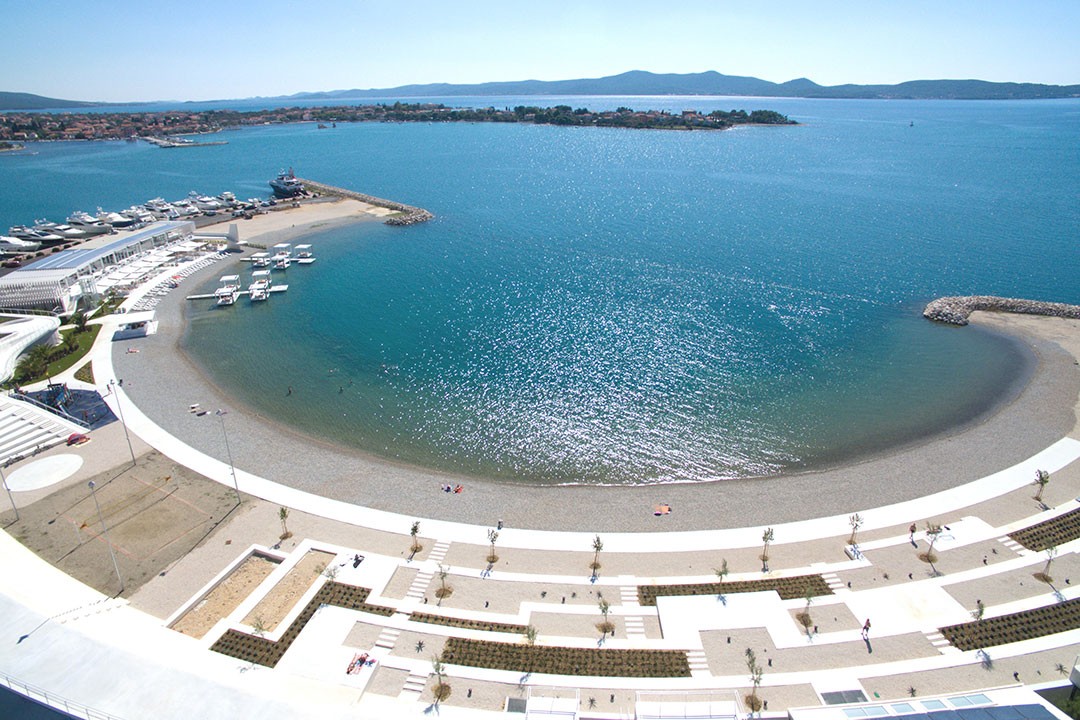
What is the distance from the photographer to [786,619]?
93.1 feet

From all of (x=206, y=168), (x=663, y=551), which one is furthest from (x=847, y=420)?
(x=206, y=168)

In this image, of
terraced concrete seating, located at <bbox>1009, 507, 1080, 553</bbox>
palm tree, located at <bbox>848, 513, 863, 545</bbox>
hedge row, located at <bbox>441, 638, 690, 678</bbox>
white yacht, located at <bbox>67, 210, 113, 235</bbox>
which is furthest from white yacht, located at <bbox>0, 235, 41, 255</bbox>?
terraced concrete seating, located at <bbox>1009, 507, 1080, 553</bbox>

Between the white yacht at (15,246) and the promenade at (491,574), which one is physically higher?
the white yacht at (15,246)

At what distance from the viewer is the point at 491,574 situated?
31.5 metres

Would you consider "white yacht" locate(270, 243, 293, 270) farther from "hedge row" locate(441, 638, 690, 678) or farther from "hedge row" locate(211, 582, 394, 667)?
"hedge row" locate(441, 638, 690, 678)

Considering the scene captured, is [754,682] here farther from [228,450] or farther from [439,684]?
[228,450]

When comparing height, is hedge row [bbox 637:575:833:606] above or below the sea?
below

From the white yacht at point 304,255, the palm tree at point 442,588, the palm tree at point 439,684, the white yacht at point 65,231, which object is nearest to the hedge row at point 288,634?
the palm tree at point 442,588

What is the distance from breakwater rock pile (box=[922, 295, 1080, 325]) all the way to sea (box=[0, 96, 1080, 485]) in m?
2.18

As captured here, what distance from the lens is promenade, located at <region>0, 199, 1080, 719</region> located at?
81.4ft

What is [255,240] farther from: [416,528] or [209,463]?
[416,528]

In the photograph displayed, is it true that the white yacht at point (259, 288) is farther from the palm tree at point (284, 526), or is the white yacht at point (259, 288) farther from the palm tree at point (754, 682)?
the palm tree at point (754, 682)

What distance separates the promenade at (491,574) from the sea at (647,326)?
4.52 m

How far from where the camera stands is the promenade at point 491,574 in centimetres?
2481
